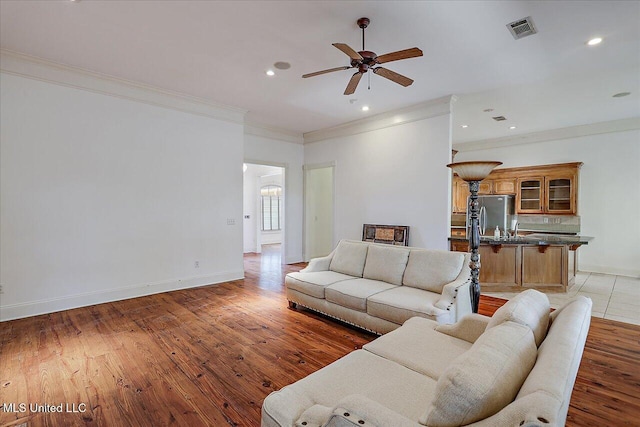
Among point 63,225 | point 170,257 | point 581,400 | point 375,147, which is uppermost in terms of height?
point 375,147

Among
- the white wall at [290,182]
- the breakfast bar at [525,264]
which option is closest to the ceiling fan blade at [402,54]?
the breakfast bar at [525,264]

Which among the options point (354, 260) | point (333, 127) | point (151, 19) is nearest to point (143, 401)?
point (354, 260)

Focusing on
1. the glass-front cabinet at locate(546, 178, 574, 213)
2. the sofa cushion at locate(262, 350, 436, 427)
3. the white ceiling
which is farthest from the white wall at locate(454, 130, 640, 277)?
the sofa cushion at locate(262, 350, 436, 427)

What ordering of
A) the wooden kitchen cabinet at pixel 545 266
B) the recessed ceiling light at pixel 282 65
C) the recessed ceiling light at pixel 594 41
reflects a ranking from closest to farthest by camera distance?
1. the recessed ceiling light at pixel 594 41
2. the recessed ceiling light at pixel 282 65
3. the wooden kitchen cabinet at pixel 545 266

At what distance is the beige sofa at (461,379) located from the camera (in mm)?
918

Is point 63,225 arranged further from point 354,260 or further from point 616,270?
point 616,270

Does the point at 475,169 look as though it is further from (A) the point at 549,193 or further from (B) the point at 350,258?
(A) the point at 549,193

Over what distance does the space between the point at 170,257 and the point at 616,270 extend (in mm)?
8503

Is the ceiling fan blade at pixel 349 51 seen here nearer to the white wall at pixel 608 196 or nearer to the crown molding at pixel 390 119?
the crown molding at pixel 390 119

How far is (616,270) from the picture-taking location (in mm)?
6117

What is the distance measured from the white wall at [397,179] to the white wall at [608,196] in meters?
3.83

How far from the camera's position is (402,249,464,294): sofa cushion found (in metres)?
3.16

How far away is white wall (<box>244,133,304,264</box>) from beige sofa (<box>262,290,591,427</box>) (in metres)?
5.14

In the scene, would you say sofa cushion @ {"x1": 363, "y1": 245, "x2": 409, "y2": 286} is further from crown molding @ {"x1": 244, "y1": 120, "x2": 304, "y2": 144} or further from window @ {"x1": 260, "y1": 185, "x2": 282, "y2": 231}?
window @ {"x1": 260, "y1": 185, "x2": 282, "y2": 231}
